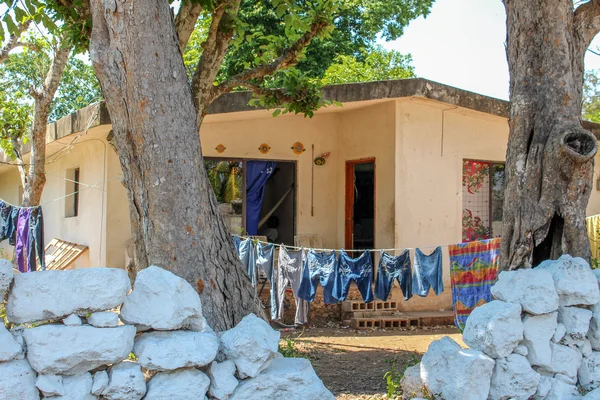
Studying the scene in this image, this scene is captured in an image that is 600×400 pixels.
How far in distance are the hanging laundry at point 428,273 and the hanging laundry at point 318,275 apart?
105 centimetres

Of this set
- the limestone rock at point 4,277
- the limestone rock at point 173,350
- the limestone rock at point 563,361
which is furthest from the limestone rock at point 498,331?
the limestone rock at point 4,277

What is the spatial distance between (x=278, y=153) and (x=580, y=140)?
20.5 feet

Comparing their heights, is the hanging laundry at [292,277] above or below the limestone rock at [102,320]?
below

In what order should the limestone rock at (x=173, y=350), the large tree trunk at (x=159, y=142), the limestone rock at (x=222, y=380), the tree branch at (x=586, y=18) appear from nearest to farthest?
the limestone rock at (x=173, y=350) < the limestone rock at (x=222, y=380) < the large tree trunk at (x=159, y=142) < the tree branch at (x=586, y=18)

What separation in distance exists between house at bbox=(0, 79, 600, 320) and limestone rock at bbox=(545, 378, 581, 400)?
5038 mm

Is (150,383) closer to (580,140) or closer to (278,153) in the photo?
(580,140)

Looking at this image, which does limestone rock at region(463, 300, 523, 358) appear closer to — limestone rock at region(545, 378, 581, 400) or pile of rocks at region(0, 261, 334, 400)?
limestone rock at region(545, 378, 581, 400)

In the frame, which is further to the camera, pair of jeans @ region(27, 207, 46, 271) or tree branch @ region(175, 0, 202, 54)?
pair of jeans @ region(27, 207, 46, 271)

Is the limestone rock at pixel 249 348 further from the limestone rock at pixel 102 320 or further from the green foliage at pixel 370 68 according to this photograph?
the green foliage at pixel 370 68

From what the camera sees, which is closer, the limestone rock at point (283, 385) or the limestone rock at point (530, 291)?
the limestone rock at point (283, 385)

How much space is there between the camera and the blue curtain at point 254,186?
1002 centimetres

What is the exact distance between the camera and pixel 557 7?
4.63 meters

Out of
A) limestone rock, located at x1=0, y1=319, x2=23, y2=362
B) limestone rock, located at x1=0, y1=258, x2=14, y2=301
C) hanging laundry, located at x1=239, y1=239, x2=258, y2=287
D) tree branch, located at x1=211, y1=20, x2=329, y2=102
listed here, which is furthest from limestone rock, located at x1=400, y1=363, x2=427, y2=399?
hanging laundry, located at x1=239, y1=239, x2=258, y2=287

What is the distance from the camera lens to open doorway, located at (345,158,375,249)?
10.3 m
